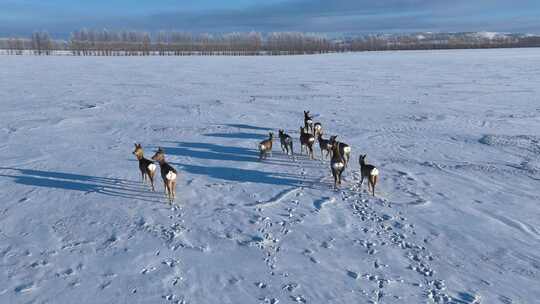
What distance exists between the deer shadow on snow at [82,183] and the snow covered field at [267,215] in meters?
0.06

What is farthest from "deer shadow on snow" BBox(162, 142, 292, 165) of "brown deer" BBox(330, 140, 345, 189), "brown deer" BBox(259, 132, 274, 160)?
"brown deer" BBox(330, 140, 345, 189)

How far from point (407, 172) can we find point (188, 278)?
310 inches

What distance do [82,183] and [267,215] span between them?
18.9 feet

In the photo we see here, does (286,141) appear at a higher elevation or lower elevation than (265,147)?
higher

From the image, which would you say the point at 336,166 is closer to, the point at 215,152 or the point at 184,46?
the point at 215,152

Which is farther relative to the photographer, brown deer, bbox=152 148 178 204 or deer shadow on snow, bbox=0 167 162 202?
deer shadow on snow, bbox=0 167 162 202

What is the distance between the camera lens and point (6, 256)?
809 cm

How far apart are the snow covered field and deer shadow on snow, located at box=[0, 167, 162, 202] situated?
0.06 m

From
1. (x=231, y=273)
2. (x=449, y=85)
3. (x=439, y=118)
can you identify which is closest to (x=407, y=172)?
(x=231, y=273)

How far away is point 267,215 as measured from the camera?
32.3 ft

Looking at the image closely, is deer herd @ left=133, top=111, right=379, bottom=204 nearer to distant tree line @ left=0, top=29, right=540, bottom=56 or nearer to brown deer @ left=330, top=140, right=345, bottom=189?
brown deer @ left=330, top=140, right=345, bottom=189

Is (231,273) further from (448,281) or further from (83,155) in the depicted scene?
(83,155)

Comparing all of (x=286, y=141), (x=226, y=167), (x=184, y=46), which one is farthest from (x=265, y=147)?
(x=184, y=46)

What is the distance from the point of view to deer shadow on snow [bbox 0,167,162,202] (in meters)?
11.1
